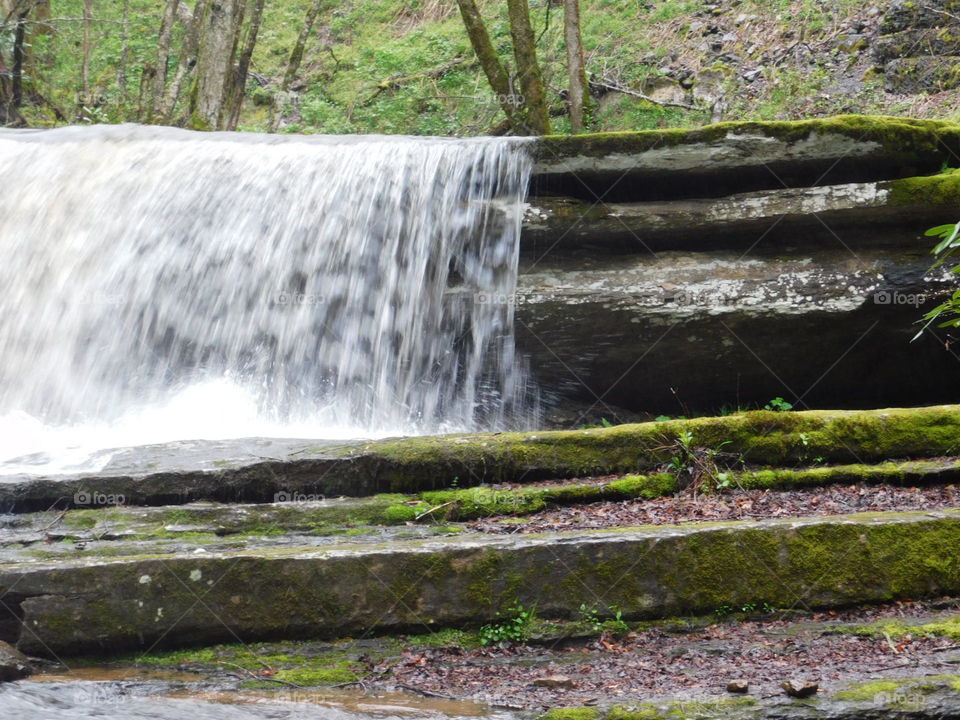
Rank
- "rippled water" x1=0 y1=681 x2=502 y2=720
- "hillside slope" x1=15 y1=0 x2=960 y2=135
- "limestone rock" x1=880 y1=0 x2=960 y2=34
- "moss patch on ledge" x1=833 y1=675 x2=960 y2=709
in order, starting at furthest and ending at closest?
"hillside slope" x1=15 y1=0 x2=960 y2=135
"limestone rock" x1=880 y1=0 x2=960 y2=34
"rippled water" x1=0 y1=681 x2=502 y2=720
"moss patch on ledge" x1=833 y1=675 x2=960 y2=709

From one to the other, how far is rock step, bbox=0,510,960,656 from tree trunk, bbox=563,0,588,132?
9043 millimetres

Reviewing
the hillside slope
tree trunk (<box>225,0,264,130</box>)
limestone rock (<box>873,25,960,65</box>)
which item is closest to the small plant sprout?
the hillside slope

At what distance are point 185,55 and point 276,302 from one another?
1273 centimetres

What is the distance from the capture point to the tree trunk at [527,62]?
1080 centimetres

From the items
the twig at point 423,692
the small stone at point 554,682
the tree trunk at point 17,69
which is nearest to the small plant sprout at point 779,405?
the small stone at point 554,682

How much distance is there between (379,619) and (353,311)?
13.4 ft

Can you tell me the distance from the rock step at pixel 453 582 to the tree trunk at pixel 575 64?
29.7ft

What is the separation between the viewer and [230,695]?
9.88ft

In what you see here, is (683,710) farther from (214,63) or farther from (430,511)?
(214,63)

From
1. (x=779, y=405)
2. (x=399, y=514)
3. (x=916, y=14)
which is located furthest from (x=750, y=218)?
(x=916, y=14)

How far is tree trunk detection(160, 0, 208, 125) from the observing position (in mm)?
16125

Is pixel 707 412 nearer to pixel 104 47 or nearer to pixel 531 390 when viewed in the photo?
pixel 531 390

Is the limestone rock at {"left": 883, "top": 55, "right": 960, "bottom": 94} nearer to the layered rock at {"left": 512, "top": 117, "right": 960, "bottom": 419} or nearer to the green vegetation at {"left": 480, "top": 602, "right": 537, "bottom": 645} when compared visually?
the layered rock at {"left": 512, "top": 117, "right": 960, "bottom": 419}

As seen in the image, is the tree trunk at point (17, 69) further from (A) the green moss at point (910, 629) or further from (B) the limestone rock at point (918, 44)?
(A) the green moss at point (910, 629)
